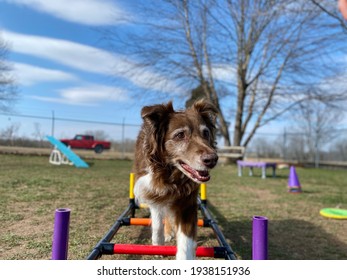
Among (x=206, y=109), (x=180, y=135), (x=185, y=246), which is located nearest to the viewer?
(x=185, y=246)

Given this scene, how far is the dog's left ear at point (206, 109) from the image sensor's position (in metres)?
4.02

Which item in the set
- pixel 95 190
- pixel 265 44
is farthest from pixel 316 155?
pixel 95 190

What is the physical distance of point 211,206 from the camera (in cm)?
721

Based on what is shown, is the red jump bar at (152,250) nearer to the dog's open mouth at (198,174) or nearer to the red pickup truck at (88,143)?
the dog's open mouth at (198,174)

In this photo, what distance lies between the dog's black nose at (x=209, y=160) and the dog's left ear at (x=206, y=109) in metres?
1.09

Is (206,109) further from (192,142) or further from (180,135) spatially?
(192,142)

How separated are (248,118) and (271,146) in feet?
19.7

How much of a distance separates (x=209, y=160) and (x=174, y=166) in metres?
0.69

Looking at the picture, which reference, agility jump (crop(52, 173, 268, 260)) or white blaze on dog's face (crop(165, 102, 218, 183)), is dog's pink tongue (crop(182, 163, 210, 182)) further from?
agility jump (crop(52, 173, 268, 260))

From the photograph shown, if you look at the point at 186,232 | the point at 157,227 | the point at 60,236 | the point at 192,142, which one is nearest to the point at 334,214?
the point at 157,227

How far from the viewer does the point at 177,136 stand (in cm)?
352

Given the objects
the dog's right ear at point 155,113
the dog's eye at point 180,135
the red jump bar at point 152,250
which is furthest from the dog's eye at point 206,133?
the red jump bar at point 152,250

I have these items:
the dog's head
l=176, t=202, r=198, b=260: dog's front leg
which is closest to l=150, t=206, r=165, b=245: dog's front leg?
l=176, t=202, r=198, b=260: dog's front leg

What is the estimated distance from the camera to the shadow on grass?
4.23 meters
